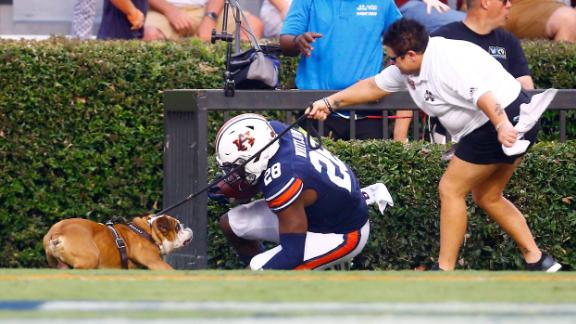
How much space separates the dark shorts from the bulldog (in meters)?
1.97

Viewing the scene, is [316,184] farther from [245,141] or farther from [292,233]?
[245,141]

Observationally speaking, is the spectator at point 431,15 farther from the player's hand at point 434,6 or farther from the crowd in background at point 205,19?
the crowd in background at point 205,19

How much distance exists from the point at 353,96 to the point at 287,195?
78cm

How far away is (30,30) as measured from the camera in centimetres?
1285

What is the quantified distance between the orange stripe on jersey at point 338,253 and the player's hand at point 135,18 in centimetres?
369

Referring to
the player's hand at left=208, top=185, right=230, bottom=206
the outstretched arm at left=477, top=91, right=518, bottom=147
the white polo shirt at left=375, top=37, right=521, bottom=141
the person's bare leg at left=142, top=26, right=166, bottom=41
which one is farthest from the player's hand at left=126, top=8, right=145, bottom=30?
the outstretched arm at left=477, top=91, right=518, bottom=147

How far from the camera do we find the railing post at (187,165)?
918 centimetres

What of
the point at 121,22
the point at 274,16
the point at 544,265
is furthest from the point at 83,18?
the point at 544,265

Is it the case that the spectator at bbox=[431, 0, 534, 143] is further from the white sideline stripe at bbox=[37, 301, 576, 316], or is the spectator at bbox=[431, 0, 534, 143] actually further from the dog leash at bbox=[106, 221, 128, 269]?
the white sideline stripe at bbox=[37, 301, 576, 316]

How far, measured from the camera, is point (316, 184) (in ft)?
27.1

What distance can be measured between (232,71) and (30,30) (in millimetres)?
4181

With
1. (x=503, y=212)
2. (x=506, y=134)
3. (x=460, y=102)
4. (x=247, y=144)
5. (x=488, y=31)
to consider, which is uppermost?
(x=488, y=31)

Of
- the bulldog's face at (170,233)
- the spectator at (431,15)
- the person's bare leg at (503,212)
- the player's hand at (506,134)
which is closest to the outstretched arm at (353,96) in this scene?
the person's bare leg at (503,212)

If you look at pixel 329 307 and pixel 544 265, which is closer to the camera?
pixel 329 307
